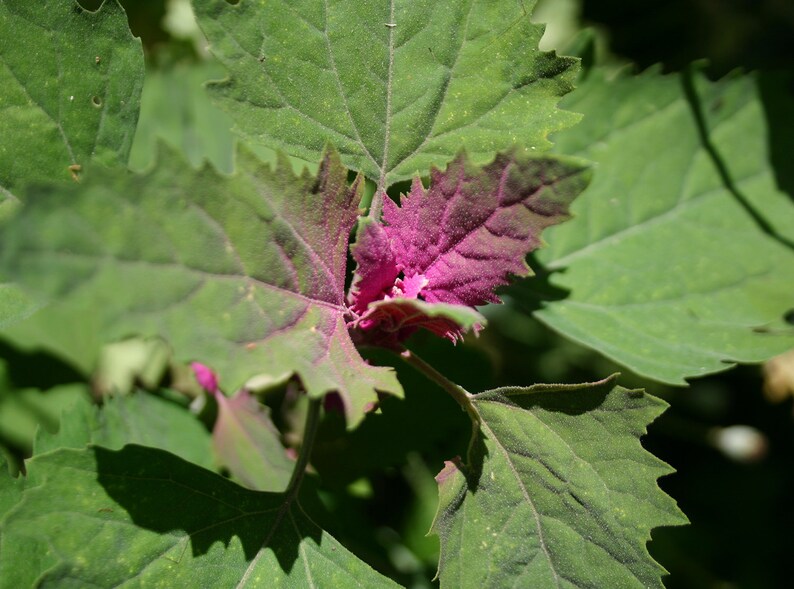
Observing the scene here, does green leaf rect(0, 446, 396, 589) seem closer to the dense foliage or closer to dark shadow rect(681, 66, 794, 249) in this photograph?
the dense foliage

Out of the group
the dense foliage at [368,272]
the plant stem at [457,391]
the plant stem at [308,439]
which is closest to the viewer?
the dense foliage at [368,272]

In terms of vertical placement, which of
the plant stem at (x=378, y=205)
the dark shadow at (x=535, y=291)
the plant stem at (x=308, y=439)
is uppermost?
the plant stem at (x=378, y=205)

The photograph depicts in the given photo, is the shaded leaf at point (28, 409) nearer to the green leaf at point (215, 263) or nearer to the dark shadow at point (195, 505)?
the dark shadow at point (195, 505)

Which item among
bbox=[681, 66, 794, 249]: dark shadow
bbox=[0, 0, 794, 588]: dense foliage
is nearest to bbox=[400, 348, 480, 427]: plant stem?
bbox=[0, 0, 794, 588]: dense foliage

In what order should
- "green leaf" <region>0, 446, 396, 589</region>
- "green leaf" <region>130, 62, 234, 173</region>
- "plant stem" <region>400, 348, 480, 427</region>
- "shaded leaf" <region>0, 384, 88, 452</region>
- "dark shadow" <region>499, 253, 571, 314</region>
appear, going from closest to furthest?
"green leaf" <region>0, 446, 396, 589</region>, "plant stem" <region>400, 348, 480, 427</region>, "dark shadow" <region>499, 253, 571, 314</region>, "shaded leaf" <region>0, 384, 88, 452</region>, "green leaf" <region>130, 62, 234, 173</region>

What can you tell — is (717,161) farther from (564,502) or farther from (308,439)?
(308,439)

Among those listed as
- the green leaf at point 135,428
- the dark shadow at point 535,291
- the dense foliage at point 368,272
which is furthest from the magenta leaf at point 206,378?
→ the dark shadow at point 535,291

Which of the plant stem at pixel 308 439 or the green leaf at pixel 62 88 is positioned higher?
the green leaf at pixel 62 88
